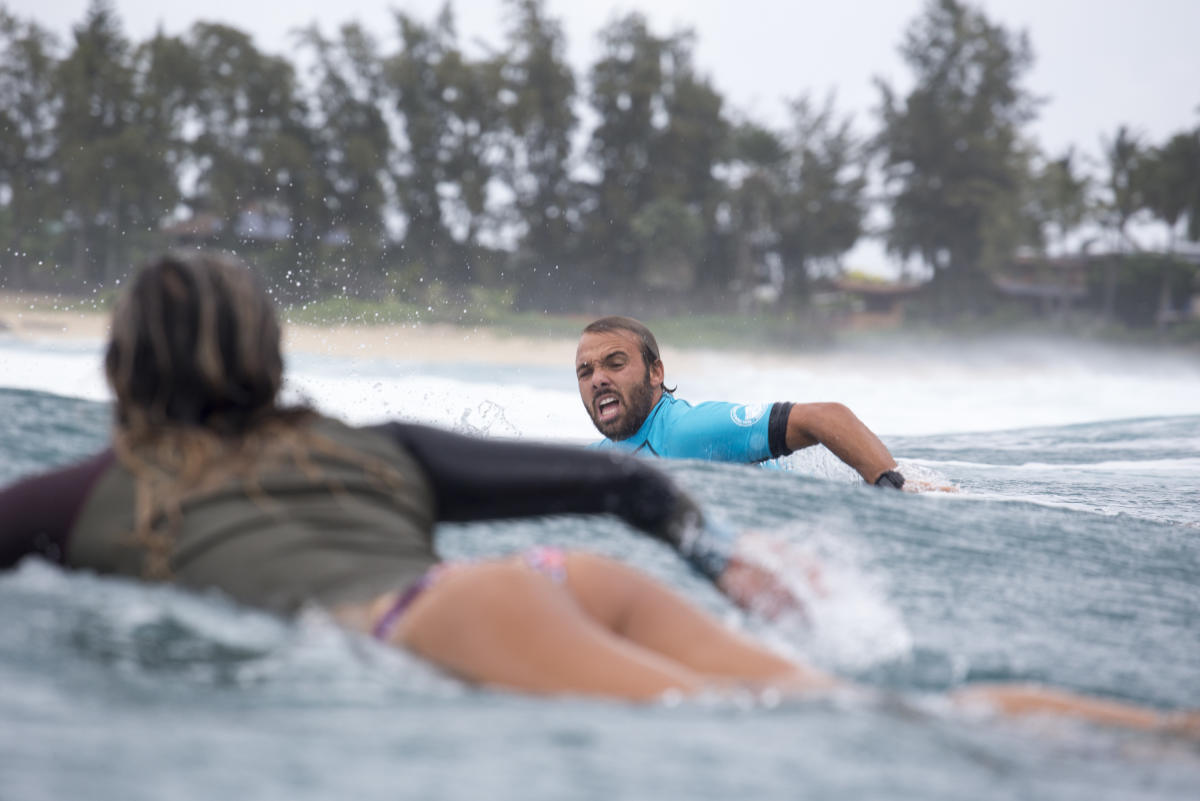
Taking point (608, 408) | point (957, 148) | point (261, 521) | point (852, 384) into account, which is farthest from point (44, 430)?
point (957, 148)

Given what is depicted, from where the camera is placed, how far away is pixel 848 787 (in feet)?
5.57

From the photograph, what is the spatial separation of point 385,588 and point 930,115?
148ft

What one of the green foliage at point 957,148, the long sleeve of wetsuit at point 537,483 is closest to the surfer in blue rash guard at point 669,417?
the long sleeve of wetsuit at point 537,483

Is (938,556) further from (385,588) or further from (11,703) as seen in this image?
(11,703)

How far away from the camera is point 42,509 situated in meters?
2.01

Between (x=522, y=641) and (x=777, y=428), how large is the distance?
3248 millimetres

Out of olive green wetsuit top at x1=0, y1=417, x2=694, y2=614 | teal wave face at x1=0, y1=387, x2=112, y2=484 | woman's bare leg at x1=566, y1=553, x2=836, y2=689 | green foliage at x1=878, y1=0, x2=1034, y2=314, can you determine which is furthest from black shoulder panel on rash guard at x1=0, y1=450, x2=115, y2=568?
green foliage at x1=878, y1=0, x2=1034, y2=314

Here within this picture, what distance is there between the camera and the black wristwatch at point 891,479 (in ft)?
15.0

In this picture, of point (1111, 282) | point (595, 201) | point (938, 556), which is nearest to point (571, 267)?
point (595, 201)

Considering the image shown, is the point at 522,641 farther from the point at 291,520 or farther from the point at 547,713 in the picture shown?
the point at 291,520

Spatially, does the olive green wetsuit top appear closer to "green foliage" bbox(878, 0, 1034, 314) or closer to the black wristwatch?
the black wristwatch

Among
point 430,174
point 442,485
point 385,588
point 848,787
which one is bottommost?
point 848,787

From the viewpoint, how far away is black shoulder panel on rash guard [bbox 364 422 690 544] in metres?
2.20

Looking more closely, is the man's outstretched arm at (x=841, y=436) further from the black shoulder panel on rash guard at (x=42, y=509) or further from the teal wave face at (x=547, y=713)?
the black shoulder panel on rash guard at (x=42, y=509)
